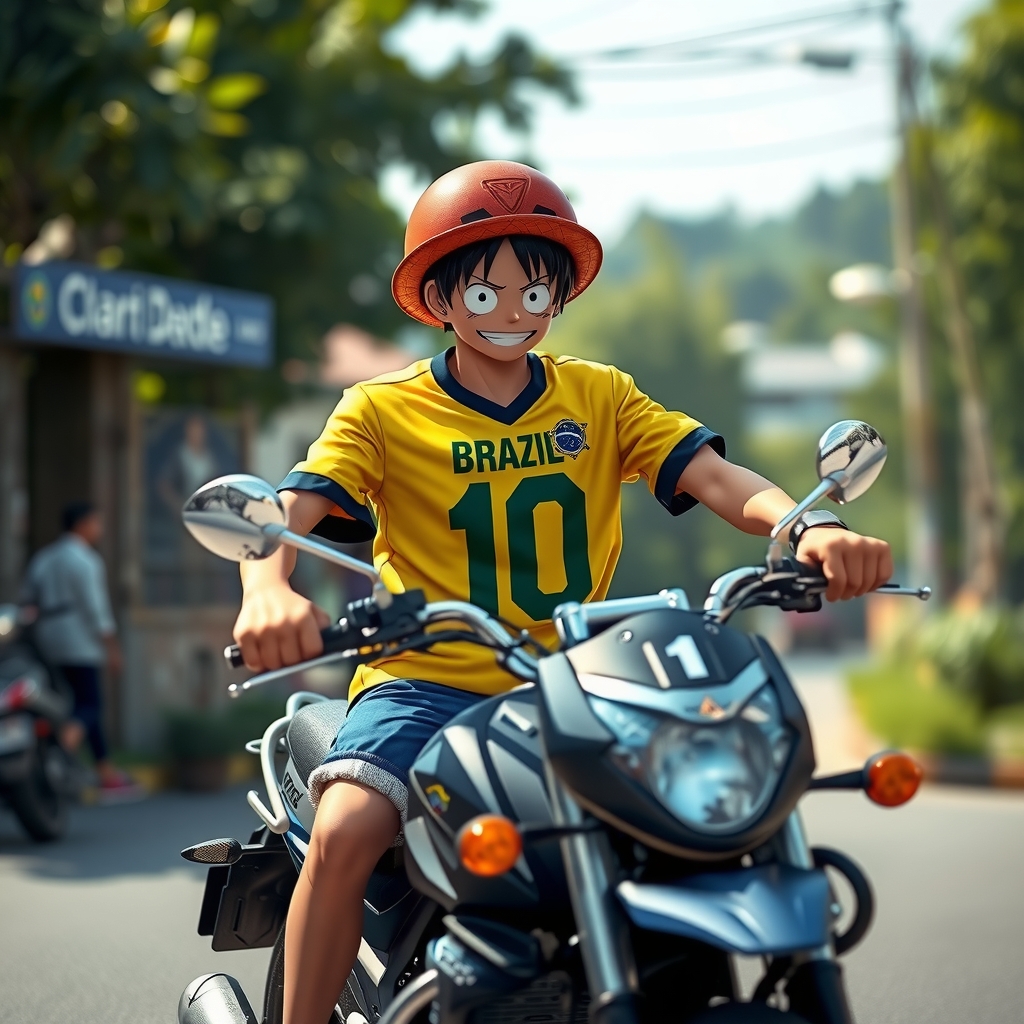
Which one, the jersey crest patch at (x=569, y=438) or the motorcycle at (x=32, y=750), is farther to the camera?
the motorcycle at (x=32, y=750)

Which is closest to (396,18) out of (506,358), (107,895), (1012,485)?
(107,895)

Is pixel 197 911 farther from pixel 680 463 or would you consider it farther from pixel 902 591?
pixel 902 591

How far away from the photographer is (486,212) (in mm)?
3045

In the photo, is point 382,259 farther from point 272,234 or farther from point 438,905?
point 438,905

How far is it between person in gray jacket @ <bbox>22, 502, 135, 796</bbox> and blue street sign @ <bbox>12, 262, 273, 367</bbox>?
137 cm

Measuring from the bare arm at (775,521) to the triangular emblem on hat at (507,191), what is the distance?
1.82 feet

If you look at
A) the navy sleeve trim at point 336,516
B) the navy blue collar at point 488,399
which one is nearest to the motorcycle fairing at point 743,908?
the navy sleeve trim at point 336,516

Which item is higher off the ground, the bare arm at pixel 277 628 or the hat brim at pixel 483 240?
the hat brim at pixel 483 240

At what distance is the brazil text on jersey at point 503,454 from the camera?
3.09m

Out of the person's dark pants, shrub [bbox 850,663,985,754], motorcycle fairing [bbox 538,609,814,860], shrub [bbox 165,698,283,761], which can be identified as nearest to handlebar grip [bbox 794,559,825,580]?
motorcycle fairing [bbox 538,609,814,860]

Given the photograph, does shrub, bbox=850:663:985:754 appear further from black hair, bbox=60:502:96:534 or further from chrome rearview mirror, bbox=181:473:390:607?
chrome rearview mirror, bbox=181:473:390:607

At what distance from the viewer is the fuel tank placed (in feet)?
7.97

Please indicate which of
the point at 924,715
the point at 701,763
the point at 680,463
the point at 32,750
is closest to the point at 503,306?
the point at 680,463

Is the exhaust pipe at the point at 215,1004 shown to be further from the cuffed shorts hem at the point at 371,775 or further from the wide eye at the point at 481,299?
the wide eye at the point at 481,299
